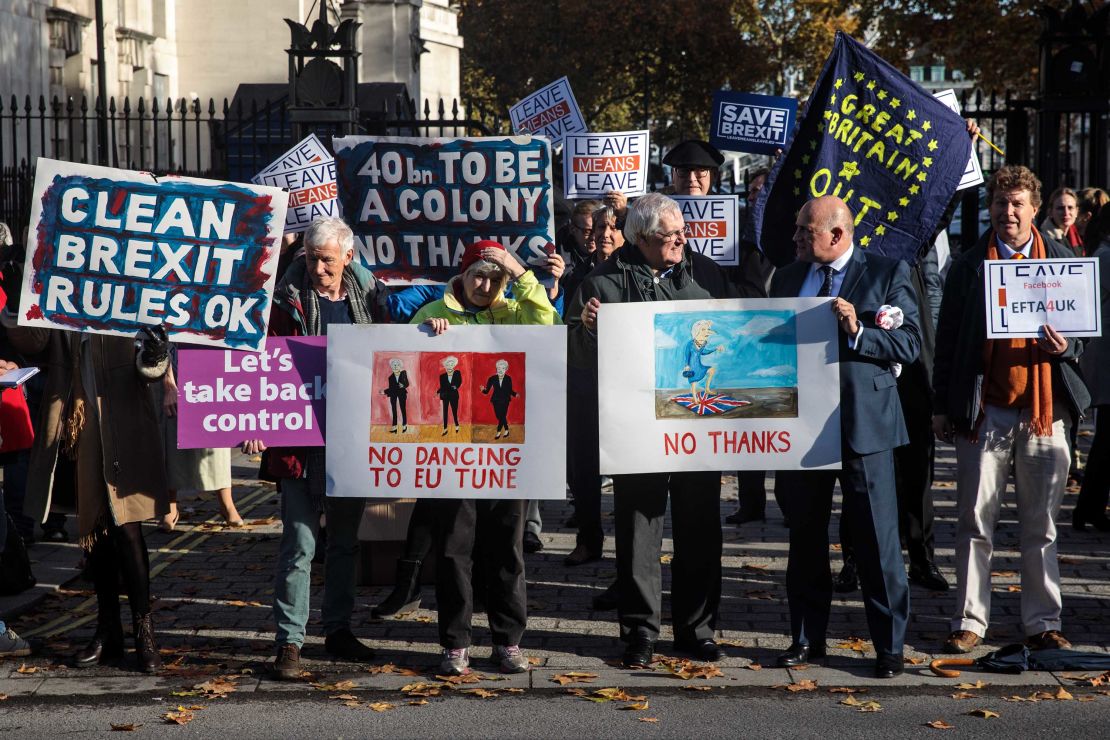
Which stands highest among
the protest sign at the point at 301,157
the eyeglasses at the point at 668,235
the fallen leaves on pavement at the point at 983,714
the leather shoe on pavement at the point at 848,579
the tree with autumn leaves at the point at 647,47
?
the tree with autumn leaves at the point at 647,47

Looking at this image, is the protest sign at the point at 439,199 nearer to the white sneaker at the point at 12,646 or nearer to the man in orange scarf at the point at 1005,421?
the man in orange scarf at the point at 1005,421

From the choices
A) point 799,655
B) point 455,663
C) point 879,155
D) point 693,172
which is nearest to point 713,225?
point 693,172

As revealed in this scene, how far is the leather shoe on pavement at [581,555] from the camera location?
855 centimetres

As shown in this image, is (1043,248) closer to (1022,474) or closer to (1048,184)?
(1022,474)

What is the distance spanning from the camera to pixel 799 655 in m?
6.44

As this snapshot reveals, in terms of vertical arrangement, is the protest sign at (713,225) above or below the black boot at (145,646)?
above

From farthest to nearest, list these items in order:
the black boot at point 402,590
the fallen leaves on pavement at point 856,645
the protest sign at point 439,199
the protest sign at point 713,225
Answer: the protest sign at point 713,225, the protest sign at point 439,199, the black boot at point 402,590, the fallen leaves on pavement at point 856,645

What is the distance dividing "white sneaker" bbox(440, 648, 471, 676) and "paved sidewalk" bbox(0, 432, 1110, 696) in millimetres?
104

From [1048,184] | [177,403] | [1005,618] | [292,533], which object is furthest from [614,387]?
[1048,184]

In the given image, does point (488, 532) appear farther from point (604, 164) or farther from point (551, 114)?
point (551, 114)

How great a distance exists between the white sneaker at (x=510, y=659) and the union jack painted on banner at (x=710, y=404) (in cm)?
132

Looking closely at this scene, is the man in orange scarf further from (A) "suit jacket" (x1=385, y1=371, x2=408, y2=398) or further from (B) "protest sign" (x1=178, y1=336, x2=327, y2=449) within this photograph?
(B) "protest sign" (x1=178, y1=336, x2=327, y2=449)

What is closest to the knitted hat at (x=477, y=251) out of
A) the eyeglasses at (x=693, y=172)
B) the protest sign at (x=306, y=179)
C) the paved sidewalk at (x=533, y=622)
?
the paved sidewalk at (x=533, y=622)

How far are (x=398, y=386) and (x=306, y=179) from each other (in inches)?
168
